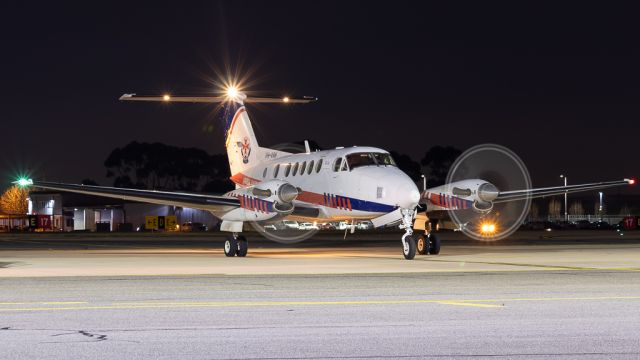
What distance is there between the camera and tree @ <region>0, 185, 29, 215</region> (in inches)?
5531

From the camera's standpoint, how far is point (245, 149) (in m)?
36.5

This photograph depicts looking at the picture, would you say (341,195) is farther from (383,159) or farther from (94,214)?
(94,214)

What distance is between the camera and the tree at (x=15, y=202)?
5531 inches

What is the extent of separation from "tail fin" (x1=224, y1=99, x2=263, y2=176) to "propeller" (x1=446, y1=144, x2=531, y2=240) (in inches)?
332

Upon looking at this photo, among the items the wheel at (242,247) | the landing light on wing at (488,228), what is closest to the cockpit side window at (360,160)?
the wheel at (242,247)

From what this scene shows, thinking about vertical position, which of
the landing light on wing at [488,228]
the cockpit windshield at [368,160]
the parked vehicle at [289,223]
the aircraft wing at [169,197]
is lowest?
the landing light on wing at [488,228]

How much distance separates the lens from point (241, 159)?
1447 inches

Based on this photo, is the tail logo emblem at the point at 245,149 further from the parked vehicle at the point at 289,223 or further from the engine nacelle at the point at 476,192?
the engine nacelle at the point at 476,192

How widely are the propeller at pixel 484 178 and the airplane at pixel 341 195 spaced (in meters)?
0.05

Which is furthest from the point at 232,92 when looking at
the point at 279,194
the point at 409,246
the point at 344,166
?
the point at 409,246

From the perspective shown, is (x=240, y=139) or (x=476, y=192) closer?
(x=476, y=192)

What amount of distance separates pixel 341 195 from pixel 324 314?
17.5 meters

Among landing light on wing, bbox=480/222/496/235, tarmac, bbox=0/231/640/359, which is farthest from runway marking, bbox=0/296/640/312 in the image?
landing light on wing, bbox=480/222/496/235

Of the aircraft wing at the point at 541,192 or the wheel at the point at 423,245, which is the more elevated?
the aircraft wing at the point at 541,192
